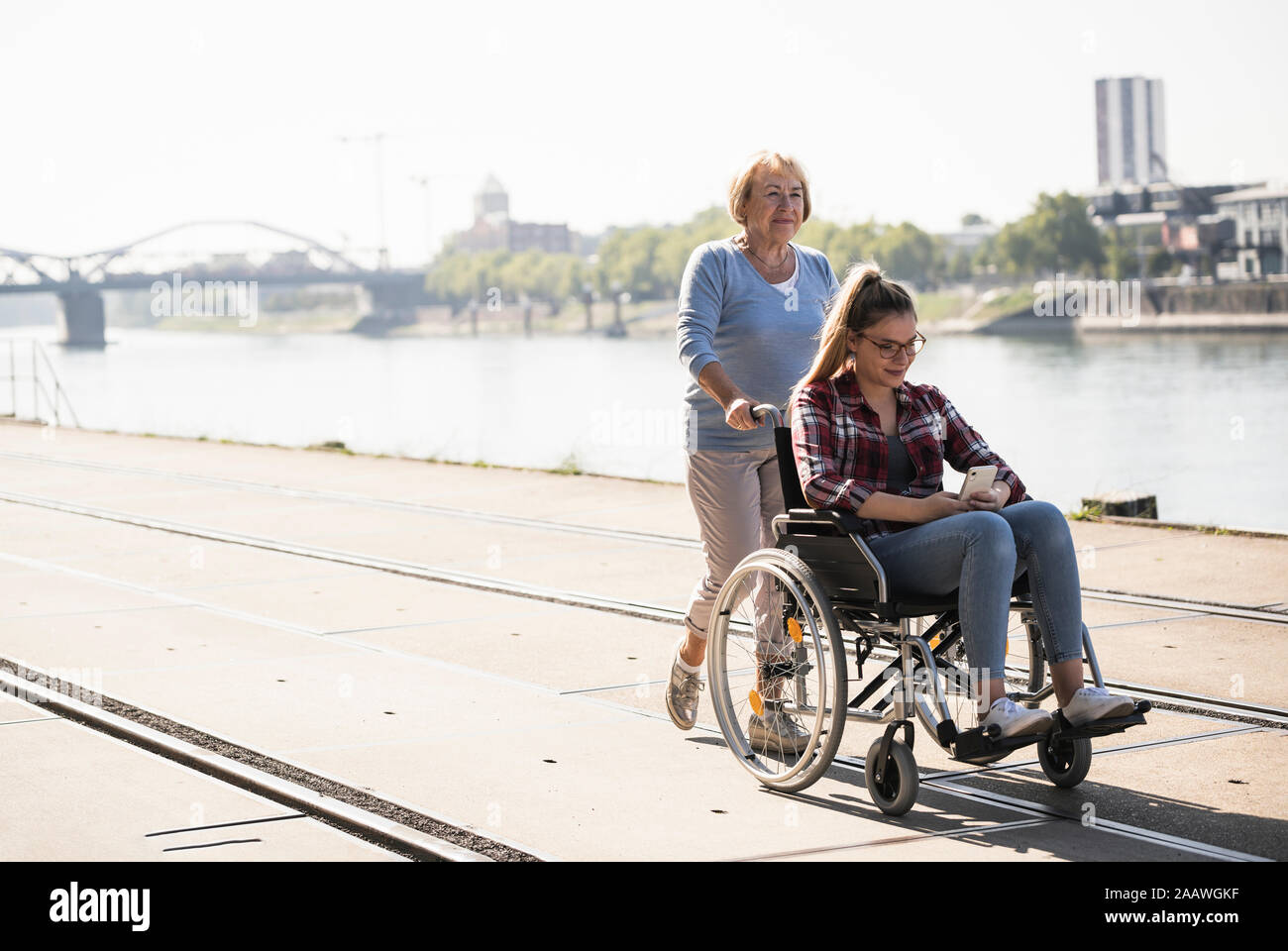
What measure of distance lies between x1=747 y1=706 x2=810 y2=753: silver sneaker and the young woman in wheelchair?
0.60m

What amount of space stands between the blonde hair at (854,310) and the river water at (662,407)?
9.07m

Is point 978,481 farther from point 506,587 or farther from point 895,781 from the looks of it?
point 506,587

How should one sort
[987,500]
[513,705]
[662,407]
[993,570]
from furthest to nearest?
[662,407] → [513,705] → [987,500] → [993,570]

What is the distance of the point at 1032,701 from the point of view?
14.9 feet

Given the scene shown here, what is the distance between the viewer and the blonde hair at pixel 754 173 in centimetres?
483

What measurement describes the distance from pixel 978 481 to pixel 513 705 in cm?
203

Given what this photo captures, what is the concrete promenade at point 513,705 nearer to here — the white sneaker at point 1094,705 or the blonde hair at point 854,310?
the white sneaker at point 1094,705

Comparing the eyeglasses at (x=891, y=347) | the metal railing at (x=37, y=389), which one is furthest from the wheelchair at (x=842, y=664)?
the metal railing at (x=37, y=389)

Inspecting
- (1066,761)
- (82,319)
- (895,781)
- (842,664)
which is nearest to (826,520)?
(842,664)

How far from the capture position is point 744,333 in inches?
194

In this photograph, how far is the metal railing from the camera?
26094 mm
